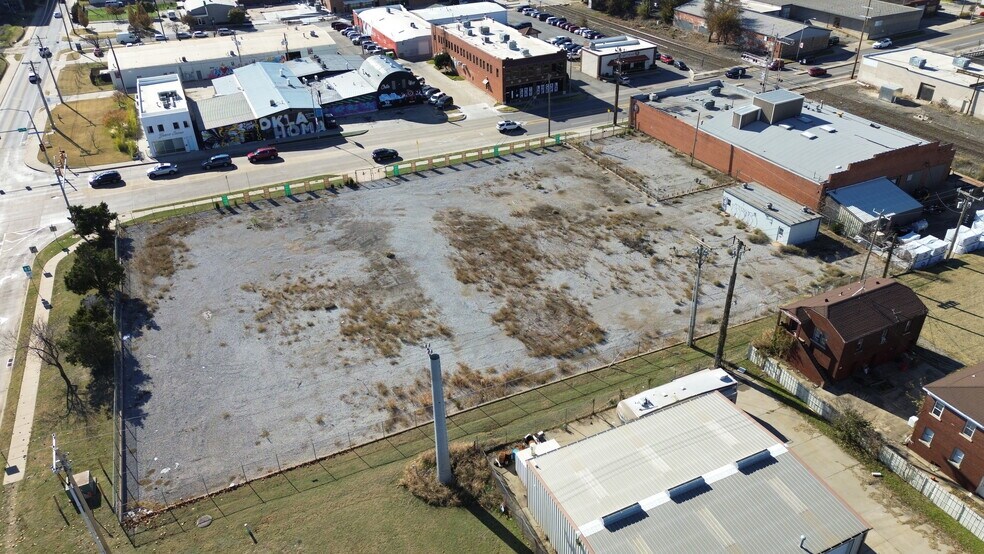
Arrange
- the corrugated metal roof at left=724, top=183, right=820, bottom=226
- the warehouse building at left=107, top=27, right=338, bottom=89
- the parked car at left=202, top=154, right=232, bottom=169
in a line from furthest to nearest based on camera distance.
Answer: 1. the warehouse building at left=107, top=27, right=338, bottom=89
2. the parked car at left=202, top=154, right=232, bottom=169
3. the corrugated metal roof at left=724, top=183, right=820, bottom=226

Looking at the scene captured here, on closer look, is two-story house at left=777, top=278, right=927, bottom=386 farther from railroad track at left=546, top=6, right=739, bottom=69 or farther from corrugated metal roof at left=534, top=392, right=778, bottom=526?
railroad track at left=546, top=6, right=739, bottom=69

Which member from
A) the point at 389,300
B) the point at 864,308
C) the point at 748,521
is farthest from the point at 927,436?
the point at 389,300

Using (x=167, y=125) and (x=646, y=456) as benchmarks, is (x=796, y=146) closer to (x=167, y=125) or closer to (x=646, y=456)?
(x=646, y=456)

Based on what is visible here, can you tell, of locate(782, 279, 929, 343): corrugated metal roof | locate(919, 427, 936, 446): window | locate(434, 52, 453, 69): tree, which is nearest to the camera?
locate(919, 427, 936, 446): window

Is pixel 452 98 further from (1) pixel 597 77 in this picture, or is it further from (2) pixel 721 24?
(2) pixel 721 24

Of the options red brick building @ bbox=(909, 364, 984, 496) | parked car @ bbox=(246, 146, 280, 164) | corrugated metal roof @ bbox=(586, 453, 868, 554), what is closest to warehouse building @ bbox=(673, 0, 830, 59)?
parked car @ bbox=(246, 146, 280, 164)
